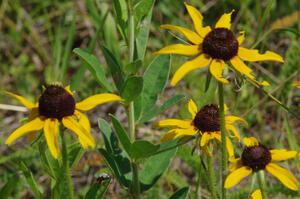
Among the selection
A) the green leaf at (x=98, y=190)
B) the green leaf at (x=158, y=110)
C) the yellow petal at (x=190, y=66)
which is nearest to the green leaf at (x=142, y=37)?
the green leaf at (x=158, y=110)

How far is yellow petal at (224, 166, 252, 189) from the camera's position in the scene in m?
1.66

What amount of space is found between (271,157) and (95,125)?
5.52 ft

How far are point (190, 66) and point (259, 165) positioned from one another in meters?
0.34

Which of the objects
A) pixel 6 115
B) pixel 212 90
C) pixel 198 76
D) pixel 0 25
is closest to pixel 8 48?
pixel 0 25

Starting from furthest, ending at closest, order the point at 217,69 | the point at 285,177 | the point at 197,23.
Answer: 1. the point at 197,23
2. the point at 285,177
3. the point at 217,69

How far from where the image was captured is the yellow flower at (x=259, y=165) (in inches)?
66.5

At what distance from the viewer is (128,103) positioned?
1.80 metres

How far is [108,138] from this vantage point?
1901 mm

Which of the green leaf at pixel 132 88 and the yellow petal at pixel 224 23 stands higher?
the yellow petal at pixel 224 23

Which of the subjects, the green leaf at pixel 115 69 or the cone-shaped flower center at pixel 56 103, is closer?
the cone-shaped flower center at pixel 56 103

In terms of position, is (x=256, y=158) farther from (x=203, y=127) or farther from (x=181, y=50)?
(x=181, y=50)

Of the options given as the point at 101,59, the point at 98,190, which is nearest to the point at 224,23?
the point at 98,190

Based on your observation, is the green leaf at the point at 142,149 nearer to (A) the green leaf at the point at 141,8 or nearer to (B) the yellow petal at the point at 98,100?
(B) the yellow petal at the point at 98,100

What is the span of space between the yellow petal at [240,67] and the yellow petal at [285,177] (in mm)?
269
